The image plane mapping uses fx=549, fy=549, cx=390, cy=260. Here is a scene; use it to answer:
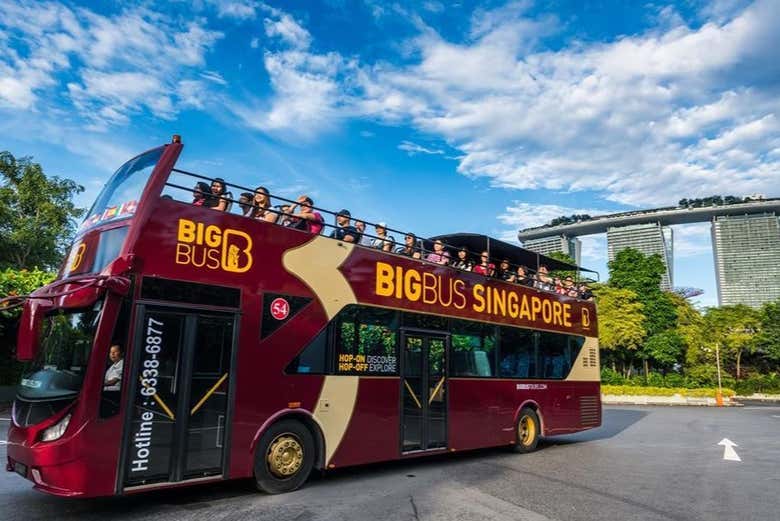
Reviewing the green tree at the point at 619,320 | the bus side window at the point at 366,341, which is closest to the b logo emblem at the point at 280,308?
the bus side window at the point at 366,341

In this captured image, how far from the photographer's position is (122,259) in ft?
19.4

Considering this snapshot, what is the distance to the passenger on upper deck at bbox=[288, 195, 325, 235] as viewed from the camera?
7.99 meters

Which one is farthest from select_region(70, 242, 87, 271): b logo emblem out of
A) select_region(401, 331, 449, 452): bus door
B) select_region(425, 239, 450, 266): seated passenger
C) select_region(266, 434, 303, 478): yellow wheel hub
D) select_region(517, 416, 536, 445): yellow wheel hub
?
select_region(517, 416, 536, 445): yellow wheel hub

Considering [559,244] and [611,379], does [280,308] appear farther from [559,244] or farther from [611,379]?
[559,244]

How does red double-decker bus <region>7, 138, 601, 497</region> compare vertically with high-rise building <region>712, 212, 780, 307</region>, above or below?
below

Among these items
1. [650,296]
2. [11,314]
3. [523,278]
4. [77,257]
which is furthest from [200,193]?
[650,296]

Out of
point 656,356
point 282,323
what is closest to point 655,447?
point 282,323

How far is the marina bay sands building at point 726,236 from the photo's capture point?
113 meters

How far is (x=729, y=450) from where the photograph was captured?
→ 13055mm

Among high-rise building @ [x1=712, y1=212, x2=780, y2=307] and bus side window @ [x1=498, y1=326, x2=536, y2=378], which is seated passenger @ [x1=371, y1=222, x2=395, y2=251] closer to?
bus side window @ [x1=498, y1=326, x2=536, y2=378]

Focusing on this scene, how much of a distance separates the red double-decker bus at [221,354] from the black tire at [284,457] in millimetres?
20

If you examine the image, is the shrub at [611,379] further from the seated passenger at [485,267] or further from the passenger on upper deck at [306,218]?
the passenger on upper deck at [306,218]

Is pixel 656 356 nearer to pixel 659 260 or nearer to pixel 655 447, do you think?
pixel 659 260

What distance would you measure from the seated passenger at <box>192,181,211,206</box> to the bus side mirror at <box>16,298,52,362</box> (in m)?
2.00
